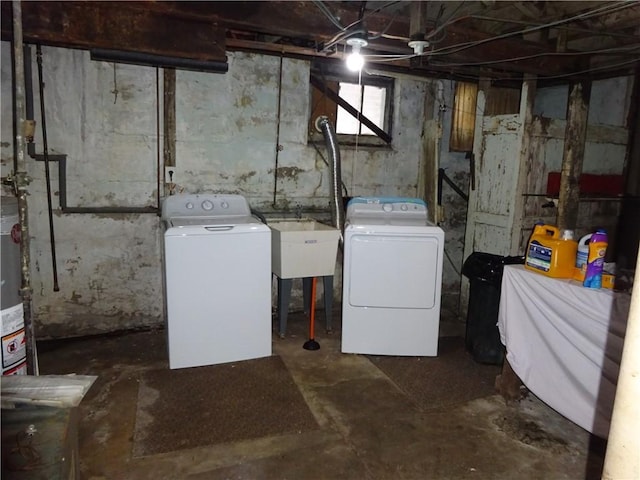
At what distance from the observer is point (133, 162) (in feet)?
11.3

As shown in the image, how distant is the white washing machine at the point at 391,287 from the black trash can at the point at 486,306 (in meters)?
0.28

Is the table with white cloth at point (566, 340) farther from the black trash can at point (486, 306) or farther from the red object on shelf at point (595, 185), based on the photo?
the red object on shelf at point (595, 185)

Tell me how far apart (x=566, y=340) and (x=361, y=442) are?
1207 millimetres

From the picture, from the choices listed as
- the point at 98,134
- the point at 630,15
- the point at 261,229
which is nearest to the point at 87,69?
the point at 98,134

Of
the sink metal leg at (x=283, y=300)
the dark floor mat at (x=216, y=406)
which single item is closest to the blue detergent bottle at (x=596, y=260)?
the dark floor mat at (x=216, y=406)

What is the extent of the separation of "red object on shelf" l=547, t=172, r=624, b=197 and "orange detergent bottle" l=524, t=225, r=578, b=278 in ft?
5.23

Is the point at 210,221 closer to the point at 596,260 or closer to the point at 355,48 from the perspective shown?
the point at 355,48

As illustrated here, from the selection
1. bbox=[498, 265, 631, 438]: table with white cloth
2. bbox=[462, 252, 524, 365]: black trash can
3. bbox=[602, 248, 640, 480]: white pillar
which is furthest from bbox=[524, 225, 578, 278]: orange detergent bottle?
bbox=[602, 248, 640, 480]: white pillar

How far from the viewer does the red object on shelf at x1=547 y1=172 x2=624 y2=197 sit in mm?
3834

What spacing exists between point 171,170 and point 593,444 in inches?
132

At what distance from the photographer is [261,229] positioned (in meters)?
3.07

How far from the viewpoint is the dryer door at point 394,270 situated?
3.15 m

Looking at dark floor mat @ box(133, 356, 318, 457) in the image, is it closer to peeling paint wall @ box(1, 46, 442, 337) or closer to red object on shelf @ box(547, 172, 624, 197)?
peeling paint wall @ box(1, 46, 442, 337)

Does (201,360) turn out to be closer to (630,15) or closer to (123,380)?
(123,380)
